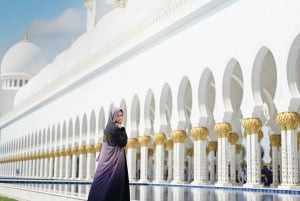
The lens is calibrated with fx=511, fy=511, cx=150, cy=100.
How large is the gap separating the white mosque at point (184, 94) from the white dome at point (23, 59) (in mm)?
10044

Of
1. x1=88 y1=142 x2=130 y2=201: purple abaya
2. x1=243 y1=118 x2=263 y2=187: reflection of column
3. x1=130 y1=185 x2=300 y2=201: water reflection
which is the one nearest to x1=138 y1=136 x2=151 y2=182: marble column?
x1=243 y1=118 x2=263 y2=187: reflection of column

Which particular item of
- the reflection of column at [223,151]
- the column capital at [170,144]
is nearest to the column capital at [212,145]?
the column capital at [170,144]

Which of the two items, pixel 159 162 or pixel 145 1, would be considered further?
pixel 145 1

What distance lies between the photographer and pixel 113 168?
437 cm

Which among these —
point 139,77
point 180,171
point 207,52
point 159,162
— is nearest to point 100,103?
point 139,77

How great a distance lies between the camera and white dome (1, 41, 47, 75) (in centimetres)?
3388

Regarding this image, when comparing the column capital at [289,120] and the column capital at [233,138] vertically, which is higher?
the column capital at [289,120]

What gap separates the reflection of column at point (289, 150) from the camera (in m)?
7.83

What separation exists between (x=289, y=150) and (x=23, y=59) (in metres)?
28.3

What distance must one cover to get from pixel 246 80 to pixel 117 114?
5024 millimetres

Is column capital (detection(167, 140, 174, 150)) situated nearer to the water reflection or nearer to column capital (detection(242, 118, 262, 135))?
column capital (detection(242, 118, 262, 135))

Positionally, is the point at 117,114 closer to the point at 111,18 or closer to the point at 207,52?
the point at 207,52

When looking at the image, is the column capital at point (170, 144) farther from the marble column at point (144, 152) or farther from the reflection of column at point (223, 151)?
the reflection of column at point (223, 151)

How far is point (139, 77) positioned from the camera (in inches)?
529
